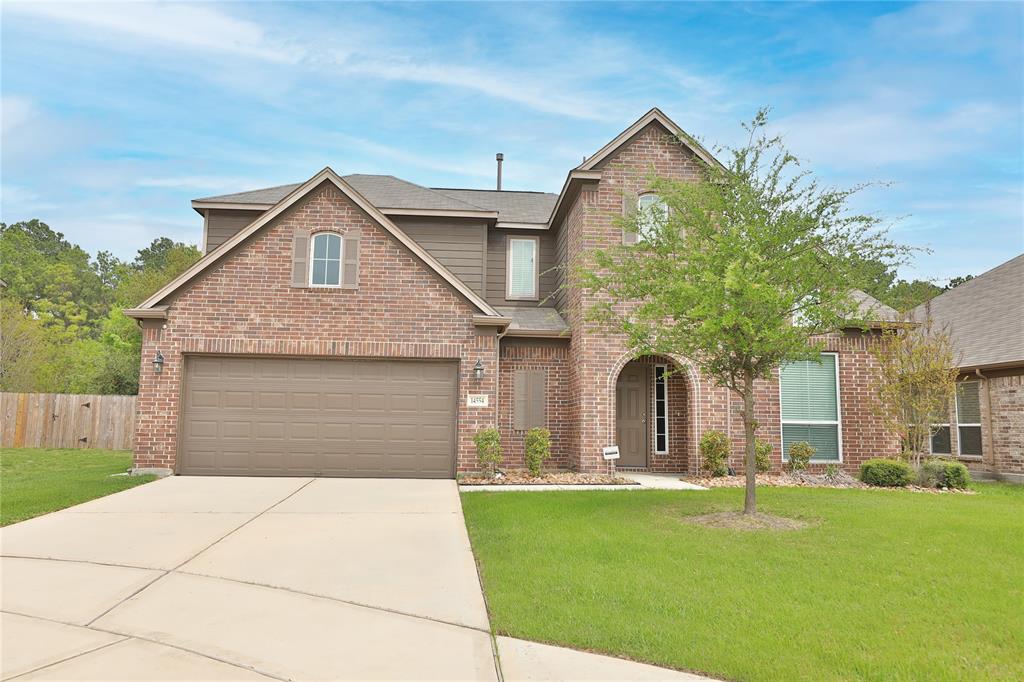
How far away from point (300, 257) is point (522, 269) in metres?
5.80

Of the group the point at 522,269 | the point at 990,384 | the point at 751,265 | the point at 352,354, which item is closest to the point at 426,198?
the point at 522,269

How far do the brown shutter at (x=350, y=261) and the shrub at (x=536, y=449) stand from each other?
4662mm

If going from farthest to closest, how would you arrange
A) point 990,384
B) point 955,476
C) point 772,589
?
point 990,384
point 955,476
point 772,589

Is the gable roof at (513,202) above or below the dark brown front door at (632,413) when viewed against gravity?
above

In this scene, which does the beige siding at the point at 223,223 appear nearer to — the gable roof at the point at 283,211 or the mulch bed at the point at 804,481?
the gable roof at the point at 283,211

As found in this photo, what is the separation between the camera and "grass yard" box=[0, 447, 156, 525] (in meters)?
8.87

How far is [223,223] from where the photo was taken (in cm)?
1579

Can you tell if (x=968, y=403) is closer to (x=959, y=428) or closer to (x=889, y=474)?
(x=959, y=428)

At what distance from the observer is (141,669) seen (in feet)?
11.7

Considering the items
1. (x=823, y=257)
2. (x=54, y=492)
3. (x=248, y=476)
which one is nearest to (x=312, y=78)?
(x=248, y=476)

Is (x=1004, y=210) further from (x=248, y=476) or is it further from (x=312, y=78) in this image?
(x=248, y=476)

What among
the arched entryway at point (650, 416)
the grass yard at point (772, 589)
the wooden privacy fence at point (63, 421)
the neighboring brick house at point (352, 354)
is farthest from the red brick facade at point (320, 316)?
the wooden privacy fence at point (63, 421)

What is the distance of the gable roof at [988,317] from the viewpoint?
48.7ft

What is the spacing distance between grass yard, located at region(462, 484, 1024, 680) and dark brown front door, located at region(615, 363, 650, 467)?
538 centimetres
